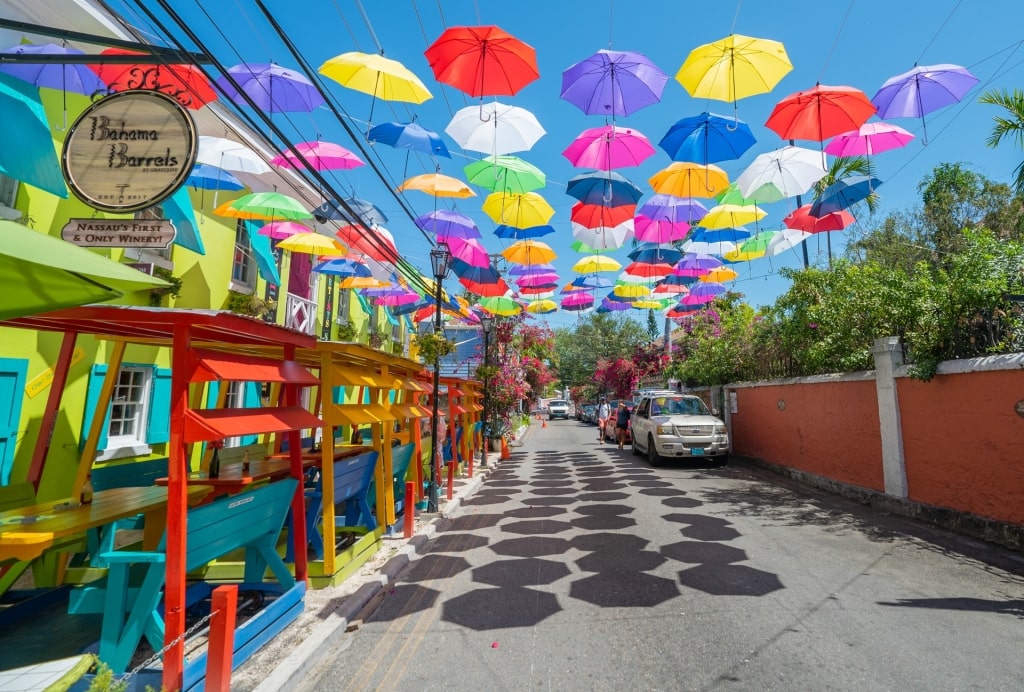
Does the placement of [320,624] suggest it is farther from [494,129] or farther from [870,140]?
[870,140]

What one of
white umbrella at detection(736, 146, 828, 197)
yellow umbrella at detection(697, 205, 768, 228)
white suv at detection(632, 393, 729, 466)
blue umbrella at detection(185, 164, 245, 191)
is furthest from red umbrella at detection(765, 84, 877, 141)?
blue umbrella at detection(185, 164, 245, 191)

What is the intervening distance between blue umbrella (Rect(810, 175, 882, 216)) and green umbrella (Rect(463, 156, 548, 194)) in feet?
21.1

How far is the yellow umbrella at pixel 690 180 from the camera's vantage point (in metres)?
10.8

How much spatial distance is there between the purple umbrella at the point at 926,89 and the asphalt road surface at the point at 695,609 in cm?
722

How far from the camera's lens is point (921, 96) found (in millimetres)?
8906

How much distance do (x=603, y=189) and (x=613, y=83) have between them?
2220 millimetres

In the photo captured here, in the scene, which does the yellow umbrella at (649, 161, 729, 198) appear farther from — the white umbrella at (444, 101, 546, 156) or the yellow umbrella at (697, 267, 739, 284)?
the yellow umbrella at (697, 267, 739, 284)

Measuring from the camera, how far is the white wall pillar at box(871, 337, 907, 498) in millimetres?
8055

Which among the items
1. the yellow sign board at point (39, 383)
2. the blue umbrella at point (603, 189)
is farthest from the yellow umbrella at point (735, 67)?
the yellow sign board at point (39, 383)

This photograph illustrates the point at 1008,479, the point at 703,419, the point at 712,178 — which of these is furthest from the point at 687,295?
the point at 1008,479

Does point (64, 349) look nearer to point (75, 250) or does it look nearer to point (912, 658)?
point (75, 250)

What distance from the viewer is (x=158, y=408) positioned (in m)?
9.40

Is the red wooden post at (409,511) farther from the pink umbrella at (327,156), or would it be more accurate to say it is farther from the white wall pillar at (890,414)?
the white wall pillar at (890,414)

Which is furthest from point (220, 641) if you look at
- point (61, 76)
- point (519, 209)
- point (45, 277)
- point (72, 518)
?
point (519, 209)
